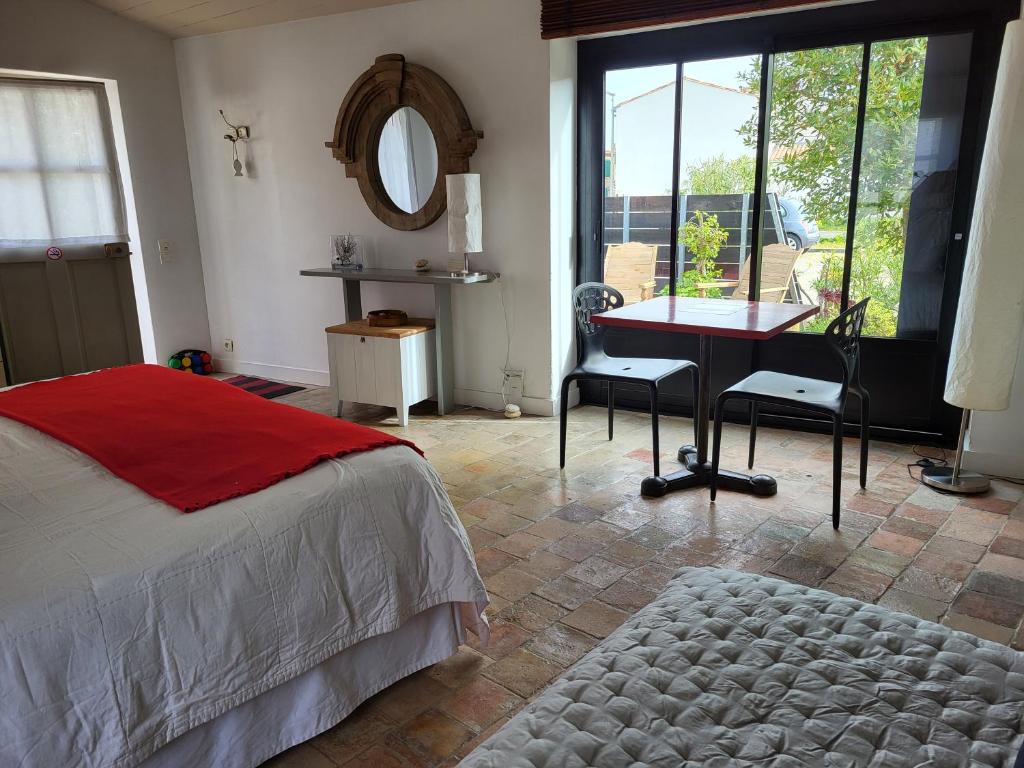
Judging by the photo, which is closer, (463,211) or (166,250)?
(463,211)

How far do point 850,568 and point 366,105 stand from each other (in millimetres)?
3836

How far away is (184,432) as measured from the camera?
223 centimetres

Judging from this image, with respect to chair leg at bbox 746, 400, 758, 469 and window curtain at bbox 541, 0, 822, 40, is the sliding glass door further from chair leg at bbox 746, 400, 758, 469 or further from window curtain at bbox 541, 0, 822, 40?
chair leg at bbox 746, 400, 758, 469

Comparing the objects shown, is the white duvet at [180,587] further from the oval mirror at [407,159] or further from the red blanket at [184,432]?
the oval mirror at [407,159]

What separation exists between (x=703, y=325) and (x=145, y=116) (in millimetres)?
4504

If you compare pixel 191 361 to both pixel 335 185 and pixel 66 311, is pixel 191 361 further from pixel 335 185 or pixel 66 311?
pixel 335 185

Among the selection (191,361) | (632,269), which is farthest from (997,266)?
(191,361)

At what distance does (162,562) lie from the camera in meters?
1.55

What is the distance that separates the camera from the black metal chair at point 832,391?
115 inches

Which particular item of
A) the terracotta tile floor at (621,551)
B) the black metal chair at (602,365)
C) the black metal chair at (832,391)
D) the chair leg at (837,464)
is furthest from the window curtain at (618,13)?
the terracotta tile floor at (621,551)

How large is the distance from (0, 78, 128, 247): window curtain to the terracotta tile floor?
303cm

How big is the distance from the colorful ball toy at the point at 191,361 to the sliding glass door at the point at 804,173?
3.16 meters

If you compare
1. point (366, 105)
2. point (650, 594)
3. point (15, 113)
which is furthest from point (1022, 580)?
point (15, 113)

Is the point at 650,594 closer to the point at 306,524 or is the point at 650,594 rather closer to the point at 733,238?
the point at 306,524
